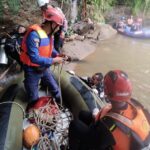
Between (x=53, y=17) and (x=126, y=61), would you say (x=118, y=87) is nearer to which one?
(x=53, y=17)

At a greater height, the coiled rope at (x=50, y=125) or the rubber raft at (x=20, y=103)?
the rubber raft at (x=20, y=103)

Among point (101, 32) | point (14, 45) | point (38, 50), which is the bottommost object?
point (101, 32)

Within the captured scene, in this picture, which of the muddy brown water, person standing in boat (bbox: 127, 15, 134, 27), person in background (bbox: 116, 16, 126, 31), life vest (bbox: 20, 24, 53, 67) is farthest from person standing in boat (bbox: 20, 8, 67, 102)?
person standing in boat (bbox: 127, 15, 134, 27)

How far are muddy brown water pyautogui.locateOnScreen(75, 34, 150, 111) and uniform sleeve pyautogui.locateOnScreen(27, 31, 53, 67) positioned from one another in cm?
347

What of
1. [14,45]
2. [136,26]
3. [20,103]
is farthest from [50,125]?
[136,26]

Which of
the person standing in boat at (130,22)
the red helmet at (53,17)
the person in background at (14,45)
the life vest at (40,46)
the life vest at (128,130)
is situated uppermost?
the red helmet at (53,17)

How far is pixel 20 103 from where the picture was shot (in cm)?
437

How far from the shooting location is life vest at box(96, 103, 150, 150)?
223cm

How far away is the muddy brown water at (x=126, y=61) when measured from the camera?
7680mm

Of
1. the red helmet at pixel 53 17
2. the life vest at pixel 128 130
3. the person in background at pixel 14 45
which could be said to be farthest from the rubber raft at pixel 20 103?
the life vest at pixel 128 130

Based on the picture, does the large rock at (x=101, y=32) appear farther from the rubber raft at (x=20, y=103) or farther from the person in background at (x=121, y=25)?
the rubber raft at (x=20, y=103)

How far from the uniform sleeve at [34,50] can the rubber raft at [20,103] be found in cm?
66

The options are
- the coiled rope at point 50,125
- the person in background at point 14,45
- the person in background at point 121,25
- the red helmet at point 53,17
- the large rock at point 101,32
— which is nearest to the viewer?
the red helmet at point 53,17

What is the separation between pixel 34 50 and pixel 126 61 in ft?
19.1
